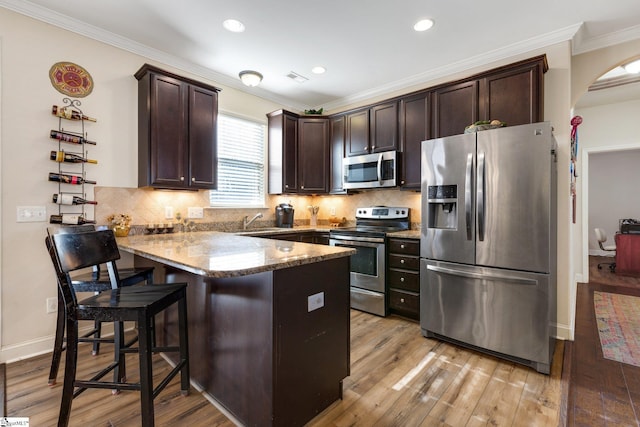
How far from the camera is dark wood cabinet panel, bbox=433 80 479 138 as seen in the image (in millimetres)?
3039

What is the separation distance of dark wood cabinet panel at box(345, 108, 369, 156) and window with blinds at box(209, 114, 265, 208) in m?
1.22

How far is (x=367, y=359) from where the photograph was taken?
238cm

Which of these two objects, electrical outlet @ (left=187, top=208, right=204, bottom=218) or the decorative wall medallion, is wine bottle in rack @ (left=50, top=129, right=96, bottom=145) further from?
electrical outlet @ (left=187, top=208, right=204, bottom=218)

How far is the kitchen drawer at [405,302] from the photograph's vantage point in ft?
10.3

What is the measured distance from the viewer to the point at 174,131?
295cm

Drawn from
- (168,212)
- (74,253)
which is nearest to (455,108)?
(168,212)

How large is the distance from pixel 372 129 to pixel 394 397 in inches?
121

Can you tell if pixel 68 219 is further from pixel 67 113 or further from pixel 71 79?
pixel 71 79

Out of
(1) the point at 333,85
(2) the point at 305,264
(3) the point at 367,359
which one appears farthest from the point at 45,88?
(3) the point at 367,359

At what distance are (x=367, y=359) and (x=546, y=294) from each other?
1.44 metres

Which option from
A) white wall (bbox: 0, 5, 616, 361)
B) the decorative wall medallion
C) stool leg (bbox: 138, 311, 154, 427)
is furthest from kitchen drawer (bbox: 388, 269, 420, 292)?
the decorative wall medallion

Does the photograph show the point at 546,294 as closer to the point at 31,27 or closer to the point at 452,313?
the point at 452,313

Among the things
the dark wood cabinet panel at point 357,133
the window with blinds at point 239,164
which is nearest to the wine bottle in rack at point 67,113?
the window with blinds at point 239,164

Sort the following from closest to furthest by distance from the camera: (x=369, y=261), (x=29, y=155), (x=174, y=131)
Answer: (x=29, y=155) < (x=174, y=131) < (x=369, y=261)
